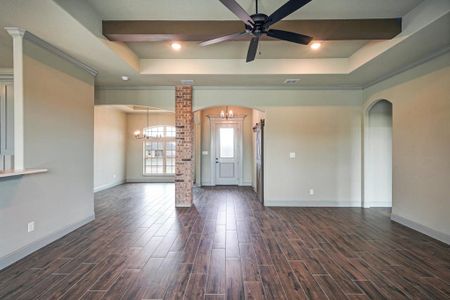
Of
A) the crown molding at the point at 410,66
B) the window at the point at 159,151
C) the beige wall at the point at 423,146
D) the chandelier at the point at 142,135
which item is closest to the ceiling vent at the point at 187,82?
the crown molding at the point at 410,66

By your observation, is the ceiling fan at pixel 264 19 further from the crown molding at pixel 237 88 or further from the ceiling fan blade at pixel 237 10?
the crown molding at pixel 237 88

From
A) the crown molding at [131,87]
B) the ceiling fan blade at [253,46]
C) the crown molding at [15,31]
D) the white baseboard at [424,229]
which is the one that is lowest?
the white baseboard at [424,229]

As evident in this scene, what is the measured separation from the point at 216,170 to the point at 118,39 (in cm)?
629

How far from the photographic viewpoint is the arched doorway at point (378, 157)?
5633mm

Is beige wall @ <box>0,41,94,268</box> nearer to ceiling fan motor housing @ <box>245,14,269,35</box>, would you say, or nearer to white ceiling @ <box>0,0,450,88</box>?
white ceiling @ <box>0,0,450,88</box>

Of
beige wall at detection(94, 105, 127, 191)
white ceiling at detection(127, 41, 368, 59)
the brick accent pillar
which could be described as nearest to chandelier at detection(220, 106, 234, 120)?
the brick accent pillar

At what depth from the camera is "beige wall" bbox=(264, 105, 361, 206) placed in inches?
227

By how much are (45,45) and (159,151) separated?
274 inches

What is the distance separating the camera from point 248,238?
3.70m

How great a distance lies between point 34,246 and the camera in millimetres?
3217

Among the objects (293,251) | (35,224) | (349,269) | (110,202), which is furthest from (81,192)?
(349,269)

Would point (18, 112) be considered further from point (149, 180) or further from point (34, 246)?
point (149, 180)

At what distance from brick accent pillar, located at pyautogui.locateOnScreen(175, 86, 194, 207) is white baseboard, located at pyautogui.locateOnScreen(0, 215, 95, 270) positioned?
207 cm

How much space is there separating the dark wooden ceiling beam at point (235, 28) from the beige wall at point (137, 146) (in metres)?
6.58
